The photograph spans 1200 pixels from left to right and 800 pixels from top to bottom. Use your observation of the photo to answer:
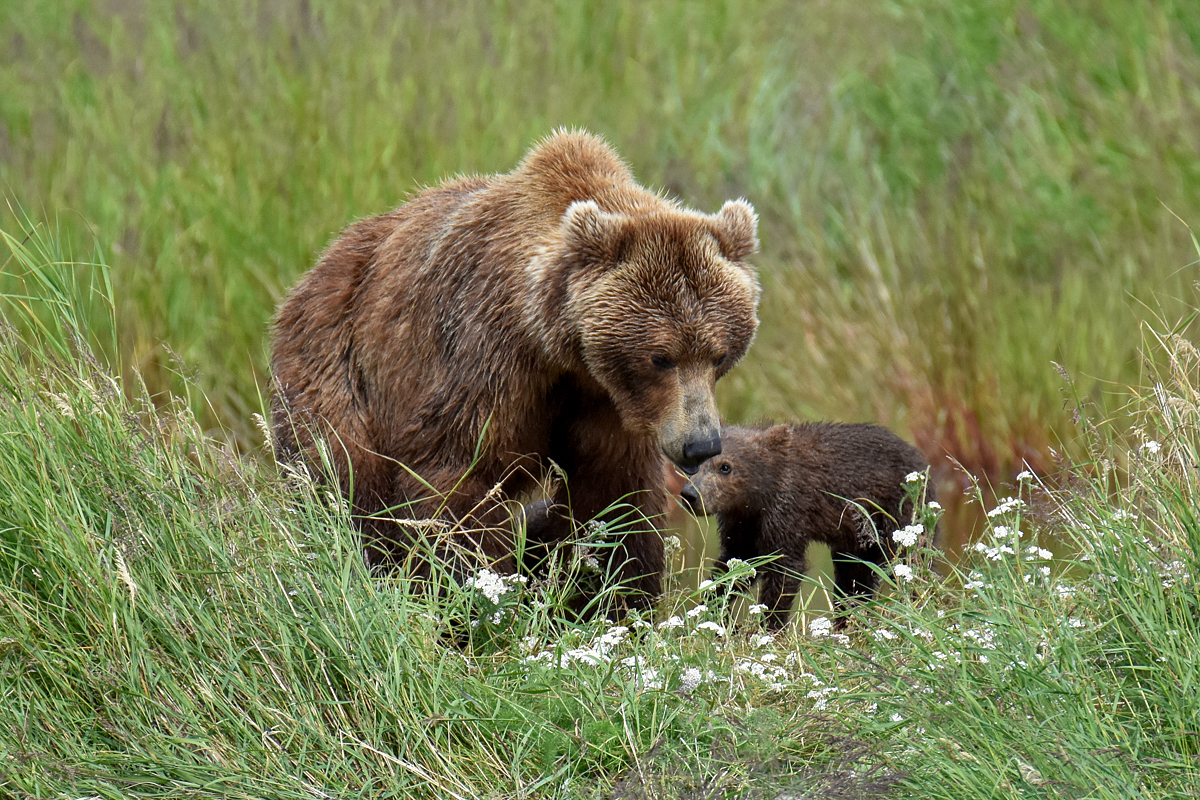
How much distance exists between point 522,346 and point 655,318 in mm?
474

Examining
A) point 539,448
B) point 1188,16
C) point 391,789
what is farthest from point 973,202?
point 391,789

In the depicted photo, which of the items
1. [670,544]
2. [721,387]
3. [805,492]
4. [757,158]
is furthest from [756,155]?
[670,544]

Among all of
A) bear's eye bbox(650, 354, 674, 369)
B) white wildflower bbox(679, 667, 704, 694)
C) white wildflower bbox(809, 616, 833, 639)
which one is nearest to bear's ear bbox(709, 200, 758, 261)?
bear's eye bbox(650, 354, 674, 369)

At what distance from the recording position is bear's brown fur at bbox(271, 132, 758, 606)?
4.43 m

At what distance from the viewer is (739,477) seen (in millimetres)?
5793

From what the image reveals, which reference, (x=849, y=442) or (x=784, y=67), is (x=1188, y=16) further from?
(x=849, y=442)

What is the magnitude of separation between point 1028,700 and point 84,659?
7.69 feet

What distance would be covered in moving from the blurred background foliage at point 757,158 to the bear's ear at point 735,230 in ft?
8.45

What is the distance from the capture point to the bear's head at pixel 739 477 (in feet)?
18.6

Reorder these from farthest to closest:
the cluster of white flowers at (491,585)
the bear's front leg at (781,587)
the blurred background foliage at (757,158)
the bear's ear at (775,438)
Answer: the blurred background foliage at (757,158)
the bear's ear at (775,438)
the bear's front leg at (781,587)
the cluster of white flowers at (491,585)

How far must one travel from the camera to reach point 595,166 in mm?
4988

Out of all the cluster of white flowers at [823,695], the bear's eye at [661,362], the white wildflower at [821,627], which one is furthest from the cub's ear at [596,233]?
the cluster of white flowers at [823,695]

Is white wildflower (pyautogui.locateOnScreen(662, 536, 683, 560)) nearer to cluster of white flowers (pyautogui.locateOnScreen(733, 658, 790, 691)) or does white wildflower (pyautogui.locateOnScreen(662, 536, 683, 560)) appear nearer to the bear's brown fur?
the bear's brown fur

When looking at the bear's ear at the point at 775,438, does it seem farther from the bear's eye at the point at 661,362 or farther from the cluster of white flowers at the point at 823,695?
the cluster of white flowers at the point at 823,695
